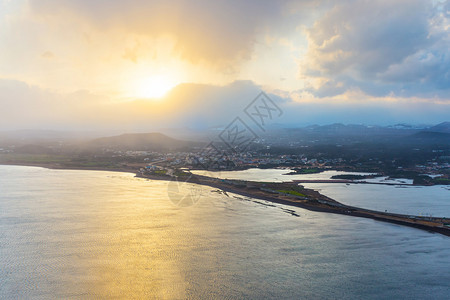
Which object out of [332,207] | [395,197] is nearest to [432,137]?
[395,197]

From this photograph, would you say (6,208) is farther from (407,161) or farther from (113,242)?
(407,161)

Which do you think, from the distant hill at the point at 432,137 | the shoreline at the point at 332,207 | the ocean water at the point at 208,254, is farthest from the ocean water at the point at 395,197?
the distant hill at the point at 432,137

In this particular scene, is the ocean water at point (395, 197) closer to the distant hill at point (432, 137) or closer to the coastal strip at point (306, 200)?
the coastal strip at point (306, 200)

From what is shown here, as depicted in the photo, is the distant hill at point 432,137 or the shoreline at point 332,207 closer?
the shoreline at point 332,207

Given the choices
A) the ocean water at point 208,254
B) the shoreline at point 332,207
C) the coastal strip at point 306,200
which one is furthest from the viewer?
the coastal strip at point 306,200

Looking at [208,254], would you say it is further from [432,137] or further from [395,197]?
[432,137]

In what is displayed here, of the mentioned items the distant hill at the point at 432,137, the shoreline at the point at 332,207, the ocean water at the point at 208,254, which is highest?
the distant hill at the point at 432,137

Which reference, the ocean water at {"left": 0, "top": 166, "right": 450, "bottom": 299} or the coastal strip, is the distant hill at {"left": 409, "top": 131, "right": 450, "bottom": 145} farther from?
the ocean water at {"left": 0, "top": 166, "right": 450, "bottom": 299}

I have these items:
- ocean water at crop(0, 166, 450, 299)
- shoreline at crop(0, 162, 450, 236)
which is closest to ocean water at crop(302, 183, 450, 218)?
shoreline at crop(0, 162, 450, 236)

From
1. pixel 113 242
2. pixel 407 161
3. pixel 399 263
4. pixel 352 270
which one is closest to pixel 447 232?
pixel 399 263
